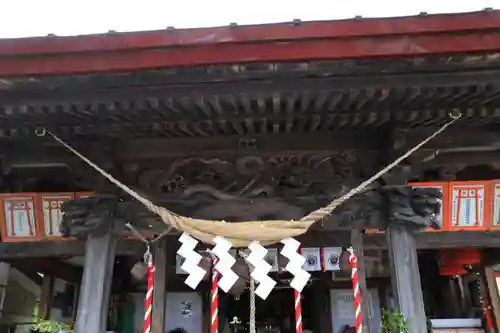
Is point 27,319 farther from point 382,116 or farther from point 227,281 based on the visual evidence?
point 382,116

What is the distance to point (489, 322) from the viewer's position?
646 cm

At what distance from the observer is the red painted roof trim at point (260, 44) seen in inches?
134

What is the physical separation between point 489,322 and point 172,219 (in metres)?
5.12

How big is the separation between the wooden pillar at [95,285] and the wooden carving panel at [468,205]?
379 cm

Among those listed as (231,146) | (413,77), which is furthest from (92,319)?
(413,77)

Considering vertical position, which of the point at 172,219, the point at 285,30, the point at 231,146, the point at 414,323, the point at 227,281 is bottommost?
the point at 414,323

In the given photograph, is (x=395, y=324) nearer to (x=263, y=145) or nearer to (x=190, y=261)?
(x=190, y=261)

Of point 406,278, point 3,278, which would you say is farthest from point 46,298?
point 406,278

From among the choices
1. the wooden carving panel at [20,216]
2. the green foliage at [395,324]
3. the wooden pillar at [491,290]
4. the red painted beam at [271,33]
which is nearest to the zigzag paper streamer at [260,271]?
the green foliage at [395,324]

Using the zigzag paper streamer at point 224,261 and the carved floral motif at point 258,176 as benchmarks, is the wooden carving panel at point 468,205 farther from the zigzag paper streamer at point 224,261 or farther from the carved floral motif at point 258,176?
the zigzag paper streamer at point 224,261

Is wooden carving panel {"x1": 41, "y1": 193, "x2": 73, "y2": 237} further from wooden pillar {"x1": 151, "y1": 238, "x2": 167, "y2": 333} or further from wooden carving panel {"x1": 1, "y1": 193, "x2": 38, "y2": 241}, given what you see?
wooden pillar {"x1": 151, "y1": 238, "x2": 167, "y2": 333}

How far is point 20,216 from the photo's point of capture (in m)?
5.22

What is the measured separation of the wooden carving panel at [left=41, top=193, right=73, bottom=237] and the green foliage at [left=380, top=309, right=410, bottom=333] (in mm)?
3631

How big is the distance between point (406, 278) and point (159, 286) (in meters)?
2.48
